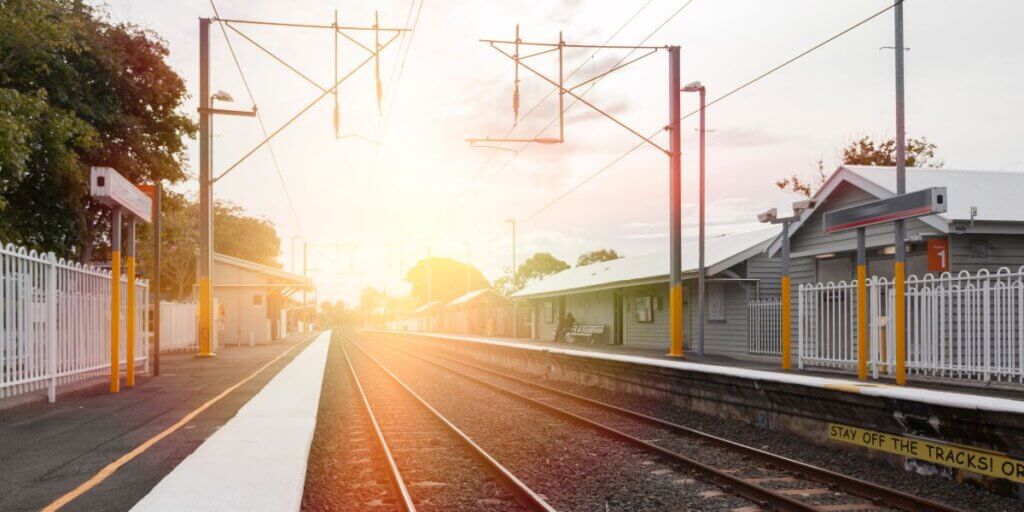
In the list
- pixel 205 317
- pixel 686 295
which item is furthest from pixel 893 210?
pixel 205 317

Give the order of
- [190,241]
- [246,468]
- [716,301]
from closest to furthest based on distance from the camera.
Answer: [246,468]
[716,301]
[190,241]

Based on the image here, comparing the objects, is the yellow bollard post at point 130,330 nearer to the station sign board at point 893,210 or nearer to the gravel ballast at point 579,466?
the gravel ballast at point 579,466

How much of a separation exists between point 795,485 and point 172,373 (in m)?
15.4

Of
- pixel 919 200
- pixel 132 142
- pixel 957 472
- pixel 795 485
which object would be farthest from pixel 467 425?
pixel 132 142

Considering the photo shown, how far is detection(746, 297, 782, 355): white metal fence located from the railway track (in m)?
10.2

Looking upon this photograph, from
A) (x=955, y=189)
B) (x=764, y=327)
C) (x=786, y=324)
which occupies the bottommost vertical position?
(x=764, y=327)

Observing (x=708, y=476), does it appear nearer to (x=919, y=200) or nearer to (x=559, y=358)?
(x=919, y=200)

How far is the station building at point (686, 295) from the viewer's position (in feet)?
79.8

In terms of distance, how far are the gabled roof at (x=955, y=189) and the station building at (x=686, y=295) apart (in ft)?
10.3

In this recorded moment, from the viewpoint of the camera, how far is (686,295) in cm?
2750

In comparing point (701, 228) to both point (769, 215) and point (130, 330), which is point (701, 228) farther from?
point (130, 330)

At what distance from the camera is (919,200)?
1198 cm

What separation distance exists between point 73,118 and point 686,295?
62.0 ft

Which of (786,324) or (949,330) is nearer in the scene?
(949,330)
